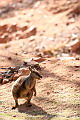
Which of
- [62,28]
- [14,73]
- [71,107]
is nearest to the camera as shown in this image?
[71,107]

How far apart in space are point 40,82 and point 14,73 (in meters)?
0.72

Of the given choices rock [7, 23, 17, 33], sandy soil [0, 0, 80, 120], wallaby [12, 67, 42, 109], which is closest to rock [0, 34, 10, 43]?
rock [7, 23, 17, 33]

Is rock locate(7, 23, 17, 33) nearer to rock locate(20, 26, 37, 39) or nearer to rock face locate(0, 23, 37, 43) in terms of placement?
rock face locate(0, 23, 37, 43)

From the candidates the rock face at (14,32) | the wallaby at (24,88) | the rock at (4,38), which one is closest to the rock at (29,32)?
the rock face at (14,32)

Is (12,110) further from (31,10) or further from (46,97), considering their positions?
(31,10)

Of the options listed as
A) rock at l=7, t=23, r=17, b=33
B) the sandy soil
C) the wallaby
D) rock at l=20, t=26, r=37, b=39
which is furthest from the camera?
rock at l=7, t=23, r=17, b=33

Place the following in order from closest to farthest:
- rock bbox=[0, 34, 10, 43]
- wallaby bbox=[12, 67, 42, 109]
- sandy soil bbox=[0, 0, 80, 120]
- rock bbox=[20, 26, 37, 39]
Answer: sandy soil bbox=[0, 0, 80, 120] < wallaby bbox=[12, 67, 42, 109] < rock bbox=[20, 26, 37, 39] < rock bbox=[0, 34, 10, 43]

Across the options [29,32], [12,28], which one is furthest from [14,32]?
[29,32]

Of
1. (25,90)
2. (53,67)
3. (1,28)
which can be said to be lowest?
(1,28)

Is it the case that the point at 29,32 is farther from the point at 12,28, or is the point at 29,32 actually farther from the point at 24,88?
the point at 24,88

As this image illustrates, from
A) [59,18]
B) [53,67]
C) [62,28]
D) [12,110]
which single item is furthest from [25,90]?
[59,18]

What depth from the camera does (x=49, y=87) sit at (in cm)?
518

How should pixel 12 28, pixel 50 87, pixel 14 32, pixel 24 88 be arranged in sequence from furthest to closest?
pixel 12 28
pixel 14 32
pixel 50 87
pixel 24 88

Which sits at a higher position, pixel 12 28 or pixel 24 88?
pixel 24 88
